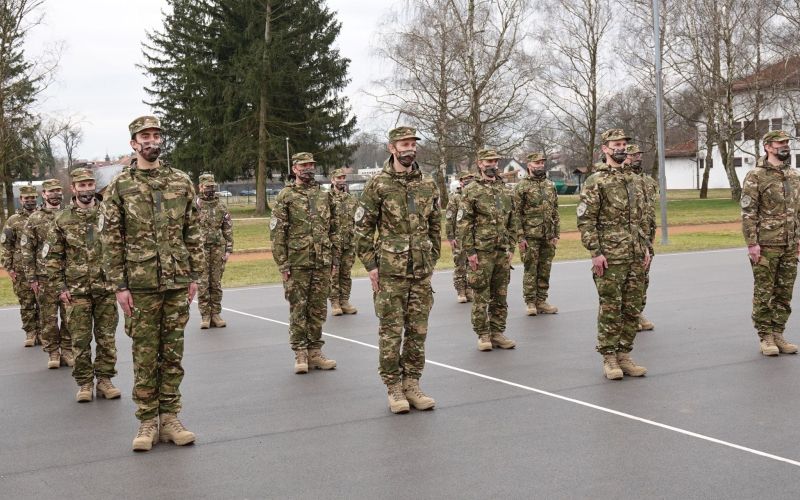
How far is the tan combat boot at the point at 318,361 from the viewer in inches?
369

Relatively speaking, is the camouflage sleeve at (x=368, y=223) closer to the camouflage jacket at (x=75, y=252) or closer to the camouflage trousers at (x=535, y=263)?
the camouflage jacket at (x=75, y=252)

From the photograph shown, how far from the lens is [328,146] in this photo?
50906 mm

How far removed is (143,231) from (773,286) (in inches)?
258

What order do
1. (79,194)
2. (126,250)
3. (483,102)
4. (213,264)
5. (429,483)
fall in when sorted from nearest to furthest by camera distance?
(429,483)
(126,250)
(79,194)
(213,264)
(483,102)

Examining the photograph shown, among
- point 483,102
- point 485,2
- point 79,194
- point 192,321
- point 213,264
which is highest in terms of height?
point 485,2

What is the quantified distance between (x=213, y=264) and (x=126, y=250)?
643 centimetres

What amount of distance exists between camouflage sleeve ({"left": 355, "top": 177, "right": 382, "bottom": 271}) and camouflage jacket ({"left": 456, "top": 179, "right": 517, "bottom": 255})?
2.83 m

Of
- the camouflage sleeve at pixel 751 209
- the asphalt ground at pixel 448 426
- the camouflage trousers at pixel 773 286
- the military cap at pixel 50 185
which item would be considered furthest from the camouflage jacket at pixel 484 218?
the military cap at pixel 50 185

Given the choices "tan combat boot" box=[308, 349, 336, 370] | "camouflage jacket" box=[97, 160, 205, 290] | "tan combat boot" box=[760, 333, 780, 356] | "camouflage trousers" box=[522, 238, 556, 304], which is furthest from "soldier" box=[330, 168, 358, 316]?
"camouflage jacket" box=[97, 160, 205, 290]

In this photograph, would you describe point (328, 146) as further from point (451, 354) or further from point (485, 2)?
point (451, 354)

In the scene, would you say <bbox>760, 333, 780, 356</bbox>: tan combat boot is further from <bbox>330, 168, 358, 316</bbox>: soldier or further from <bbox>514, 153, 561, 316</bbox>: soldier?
<bbox>330, 168, 358, 316</bbox>: soldier

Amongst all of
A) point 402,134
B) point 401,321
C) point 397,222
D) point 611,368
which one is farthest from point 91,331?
point 611,368

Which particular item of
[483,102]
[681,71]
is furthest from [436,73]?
[681,71]

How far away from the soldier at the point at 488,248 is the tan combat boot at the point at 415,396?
8.69ft
